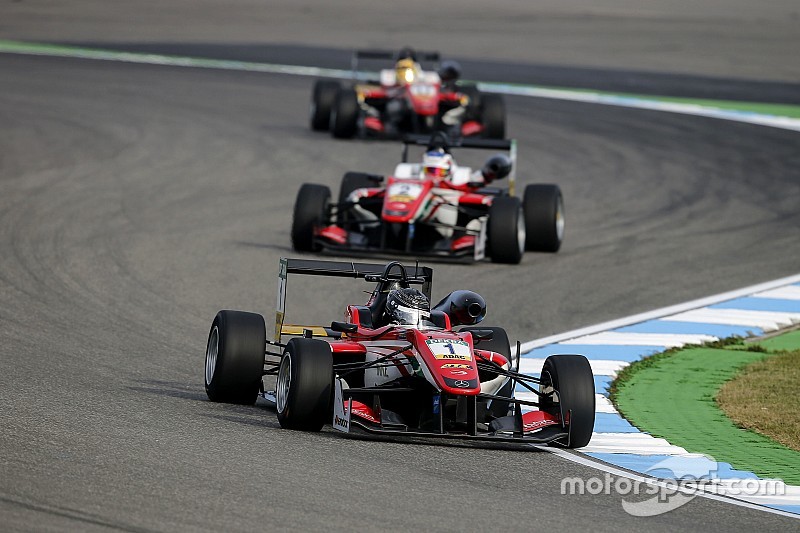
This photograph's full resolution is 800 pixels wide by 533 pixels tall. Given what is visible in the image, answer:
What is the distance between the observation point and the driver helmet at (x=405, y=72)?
27.1 m

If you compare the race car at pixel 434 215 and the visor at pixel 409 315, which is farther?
the race car at pixel 434 215

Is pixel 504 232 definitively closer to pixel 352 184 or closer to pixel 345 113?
pixel 352 184

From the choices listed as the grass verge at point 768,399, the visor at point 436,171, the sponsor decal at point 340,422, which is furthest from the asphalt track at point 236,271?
the grass verge at point 768,399

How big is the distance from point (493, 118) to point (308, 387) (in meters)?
17.7

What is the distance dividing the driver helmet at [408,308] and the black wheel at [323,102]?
17.6 meters

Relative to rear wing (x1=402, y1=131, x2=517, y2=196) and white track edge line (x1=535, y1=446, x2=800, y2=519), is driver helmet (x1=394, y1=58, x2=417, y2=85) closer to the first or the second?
rear wing (x1=402, y1=131, x2=517, y2=196)

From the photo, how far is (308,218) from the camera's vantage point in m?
17.5

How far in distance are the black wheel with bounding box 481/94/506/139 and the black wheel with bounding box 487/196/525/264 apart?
937cm

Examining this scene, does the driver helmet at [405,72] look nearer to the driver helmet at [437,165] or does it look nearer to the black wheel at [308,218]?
the driver helmet at [437,165]

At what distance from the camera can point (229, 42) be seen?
45.2 m

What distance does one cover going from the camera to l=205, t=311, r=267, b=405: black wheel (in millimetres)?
10469

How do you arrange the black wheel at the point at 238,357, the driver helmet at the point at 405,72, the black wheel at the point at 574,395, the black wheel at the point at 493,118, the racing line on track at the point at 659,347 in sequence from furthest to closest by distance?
the driver helmet at the point at 405,72 < the black wheel at the point at 493,118 < the black wheel at the point at 238,357 < the black wheel at the point at 574,395 < the racing line on track at the point at 659,347

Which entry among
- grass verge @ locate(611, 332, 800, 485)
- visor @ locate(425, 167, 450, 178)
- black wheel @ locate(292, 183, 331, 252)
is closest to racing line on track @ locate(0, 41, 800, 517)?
grass verge @ locate(611, 332, 800, 485)

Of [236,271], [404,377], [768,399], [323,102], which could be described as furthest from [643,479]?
[323,102]
